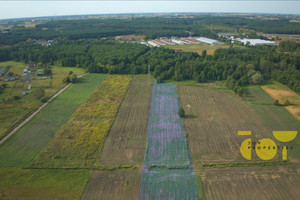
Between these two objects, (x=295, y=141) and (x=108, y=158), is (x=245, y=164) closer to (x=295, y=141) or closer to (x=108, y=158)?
(x=295, y=141)

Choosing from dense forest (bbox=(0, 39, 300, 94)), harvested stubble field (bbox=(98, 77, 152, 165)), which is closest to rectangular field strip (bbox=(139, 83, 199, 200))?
harvested stubble field (bbox=(98, 77, 152, 165))

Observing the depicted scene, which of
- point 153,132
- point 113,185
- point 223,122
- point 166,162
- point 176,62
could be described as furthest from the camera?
point 176,62

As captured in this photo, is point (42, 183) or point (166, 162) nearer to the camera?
point (42, 183)

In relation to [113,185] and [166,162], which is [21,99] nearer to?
[113,185]

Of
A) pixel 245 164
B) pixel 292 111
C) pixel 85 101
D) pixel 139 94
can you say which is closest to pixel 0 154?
pixel 85 101

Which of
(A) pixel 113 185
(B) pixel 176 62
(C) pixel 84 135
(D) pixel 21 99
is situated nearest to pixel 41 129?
(C) pixel 84 135
